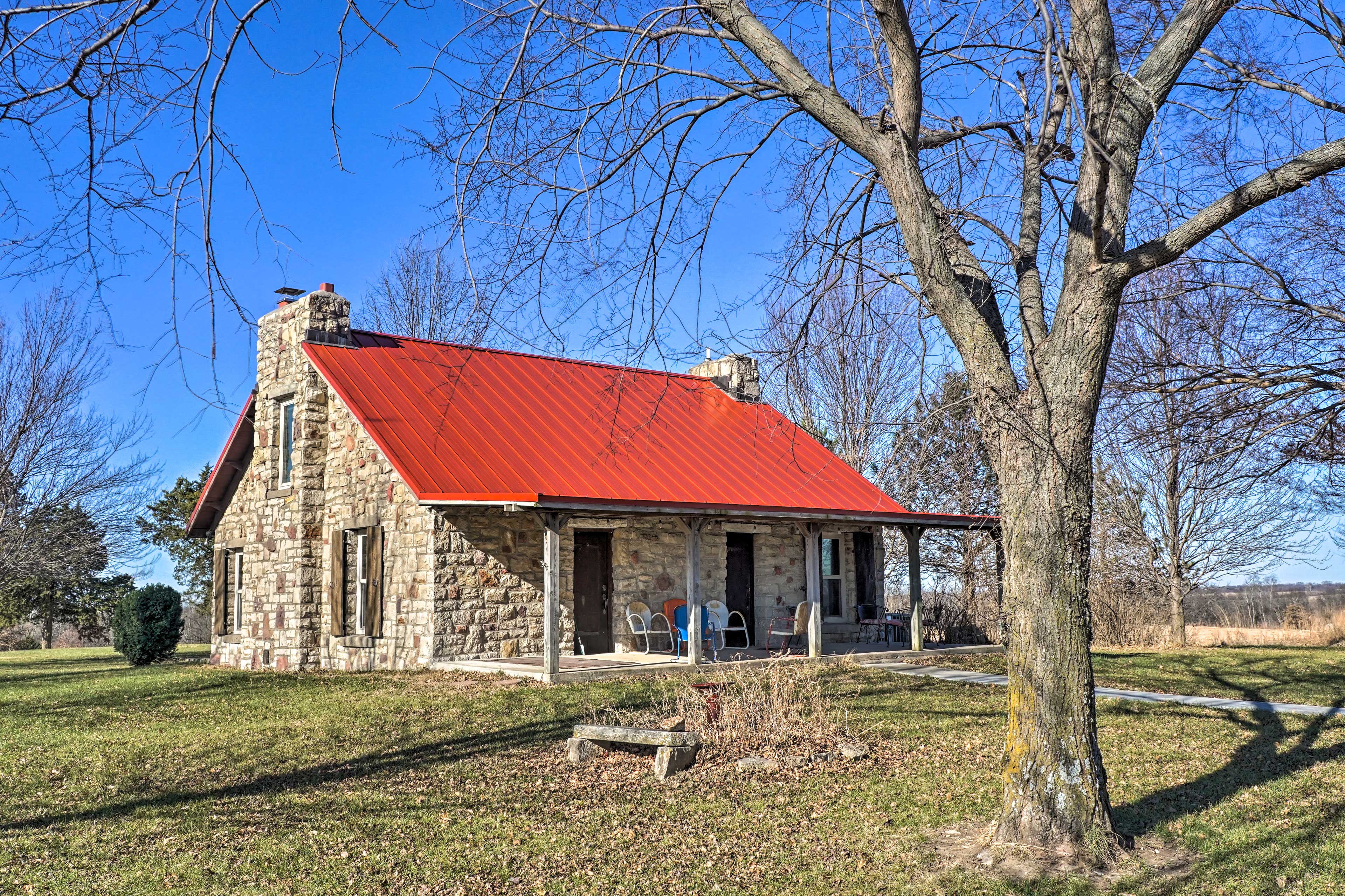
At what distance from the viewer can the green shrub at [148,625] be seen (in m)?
19.0

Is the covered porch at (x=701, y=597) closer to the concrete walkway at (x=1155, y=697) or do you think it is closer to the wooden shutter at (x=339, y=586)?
the concrete walkway at (x=1155, y=697)

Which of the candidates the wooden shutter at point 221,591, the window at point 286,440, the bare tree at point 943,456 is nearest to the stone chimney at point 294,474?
the window at point 286,440

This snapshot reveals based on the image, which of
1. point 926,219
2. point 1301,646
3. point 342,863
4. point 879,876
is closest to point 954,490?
point 926,219

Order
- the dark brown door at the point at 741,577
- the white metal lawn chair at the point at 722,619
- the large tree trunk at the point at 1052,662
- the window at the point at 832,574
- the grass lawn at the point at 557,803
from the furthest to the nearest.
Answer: the window at the point at 832,574
the dark brown door at the point at 741,577
the white metal lawn chair at the point at 722,619
the grass lawn at the point at 557,803
the large tree trunk at the point at 1052,662

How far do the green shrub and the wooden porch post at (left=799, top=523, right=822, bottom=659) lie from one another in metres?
12.3

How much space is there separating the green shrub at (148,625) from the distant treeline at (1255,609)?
2122cm

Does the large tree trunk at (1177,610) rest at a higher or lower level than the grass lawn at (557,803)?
higher

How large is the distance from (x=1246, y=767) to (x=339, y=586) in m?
12.2

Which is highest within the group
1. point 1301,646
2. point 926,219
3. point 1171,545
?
point 926,219

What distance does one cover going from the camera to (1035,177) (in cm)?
611

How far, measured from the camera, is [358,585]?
50.8 ft

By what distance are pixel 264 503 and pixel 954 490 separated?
548 inches

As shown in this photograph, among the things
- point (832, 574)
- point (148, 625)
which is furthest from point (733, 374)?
point (148, 625)

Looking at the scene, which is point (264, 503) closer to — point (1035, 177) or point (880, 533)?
point (880, 533)
